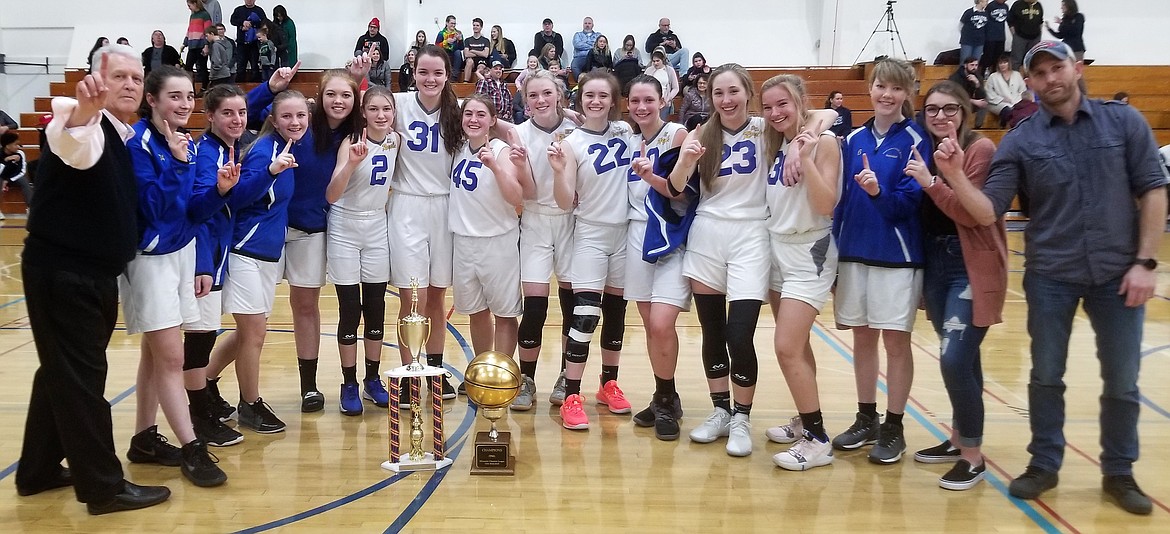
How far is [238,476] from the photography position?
398 cm

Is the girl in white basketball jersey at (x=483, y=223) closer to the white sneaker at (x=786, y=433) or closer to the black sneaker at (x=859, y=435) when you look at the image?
the white sneaker at (x=786, y=433)

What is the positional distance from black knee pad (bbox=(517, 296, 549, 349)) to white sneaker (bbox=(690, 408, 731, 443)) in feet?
3.45

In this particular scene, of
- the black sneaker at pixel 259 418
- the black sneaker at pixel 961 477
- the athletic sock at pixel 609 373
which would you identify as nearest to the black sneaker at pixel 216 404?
the black sneaker at pixel 259 418

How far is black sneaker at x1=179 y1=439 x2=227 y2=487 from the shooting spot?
384cm

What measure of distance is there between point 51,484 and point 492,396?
76.3 inches

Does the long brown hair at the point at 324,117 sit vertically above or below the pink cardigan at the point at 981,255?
above

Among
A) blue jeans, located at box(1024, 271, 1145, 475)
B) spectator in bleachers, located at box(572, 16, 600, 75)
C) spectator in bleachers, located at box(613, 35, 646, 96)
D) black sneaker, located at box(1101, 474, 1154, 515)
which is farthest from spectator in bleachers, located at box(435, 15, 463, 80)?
black sneaker, located at box(1101, 474, 1154, 515)

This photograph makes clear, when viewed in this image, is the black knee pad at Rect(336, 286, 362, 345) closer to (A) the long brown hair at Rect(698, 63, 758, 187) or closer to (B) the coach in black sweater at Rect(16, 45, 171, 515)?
(B) the coach in black sweater at Rect(16, 45, 171, 515)

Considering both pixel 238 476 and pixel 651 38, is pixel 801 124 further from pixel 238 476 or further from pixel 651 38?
pixel 651 38

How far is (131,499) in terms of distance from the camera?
11.7 feet

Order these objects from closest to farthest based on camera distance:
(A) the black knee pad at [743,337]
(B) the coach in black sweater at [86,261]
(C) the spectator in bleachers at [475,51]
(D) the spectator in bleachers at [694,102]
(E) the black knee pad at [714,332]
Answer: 1. (B) the coach in black sweater at [86,261]
2. (A) the black knee pad at [743,337]
3. (E) the black knee pad at [714,332]
4. (D) the spectator in bleachers at [694,102]
5. (C) the spectator in bleachers at [475,51]

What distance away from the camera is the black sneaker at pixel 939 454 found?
418 centimetres

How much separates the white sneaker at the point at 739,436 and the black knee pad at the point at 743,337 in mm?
200

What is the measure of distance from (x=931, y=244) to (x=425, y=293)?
2686mm
